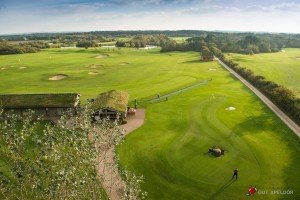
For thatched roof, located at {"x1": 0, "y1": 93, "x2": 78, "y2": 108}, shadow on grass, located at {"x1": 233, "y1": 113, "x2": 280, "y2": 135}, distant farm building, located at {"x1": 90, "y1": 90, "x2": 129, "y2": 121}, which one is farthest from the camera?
thatched roof, located at {"x1": 0, "y1": 93, "x2": 78, "y2": 108}

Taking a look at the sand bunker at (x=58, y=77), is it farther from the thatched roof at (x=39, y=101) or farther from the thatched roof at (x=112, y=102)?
the thatched roof at (x=112, y=102)

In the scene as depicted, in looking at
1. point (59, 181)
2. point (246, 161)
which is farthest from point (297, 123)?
point (59, 181)

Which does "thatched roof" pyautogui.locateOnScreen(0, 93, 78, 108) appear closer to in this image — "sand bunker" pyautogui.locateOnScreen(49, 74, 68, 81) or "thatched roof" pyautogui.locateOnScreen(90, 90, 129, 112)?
"thatched roof" pyautogui.locateOnScreen(90, 90, 129, 112)

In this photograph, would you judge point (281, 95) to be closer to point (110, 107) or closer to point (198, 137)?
point (198, 137)

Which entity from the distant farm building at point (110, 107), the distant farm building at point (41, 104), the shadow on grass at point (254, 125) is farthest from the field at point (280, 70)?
the distant farm building at point (41, 104)

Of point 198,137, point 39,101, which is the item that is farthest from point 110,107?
point 198,137

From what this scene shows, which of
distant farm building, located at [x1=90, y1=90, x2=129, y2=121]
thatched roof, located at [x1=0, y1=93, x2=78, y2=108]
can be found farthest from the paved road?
thatched roof, located at [x1=0, y1=93, x2=78, y2=108]
